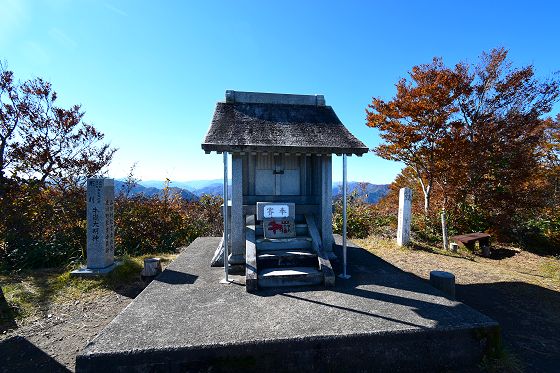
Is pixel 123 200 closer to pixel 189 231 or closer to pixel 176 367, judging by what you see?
pixel 189 231

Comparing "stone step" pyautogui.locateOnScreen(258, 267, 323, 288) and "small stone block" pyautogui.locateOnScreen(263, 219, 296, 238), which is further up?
"small stone block" pyautogui.locateOnScreen(263, 219, 296, 238)

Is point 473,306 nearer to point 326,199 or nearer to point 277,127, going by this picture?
point 326,199

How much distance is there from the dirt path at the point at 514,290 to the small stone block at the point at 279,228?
3619 mm

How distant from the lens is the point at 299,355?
310 cm

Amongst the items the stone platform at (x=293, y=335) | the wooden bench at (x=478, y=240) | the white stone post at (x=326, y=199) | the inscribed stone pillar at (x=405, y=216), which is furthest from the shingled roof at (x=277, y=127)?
the wooden bench at (x=478, y=240)

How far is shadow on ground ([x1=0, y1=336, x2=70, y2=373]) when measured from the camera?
131 inches

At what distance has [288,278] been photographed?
4926 mm

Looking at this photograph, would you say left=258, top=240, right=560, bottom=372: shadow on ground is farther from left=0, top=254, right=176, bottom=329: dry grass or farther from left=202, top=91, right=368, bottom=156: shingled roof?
left=0, top=254, right=176, bottom=329: dry grass

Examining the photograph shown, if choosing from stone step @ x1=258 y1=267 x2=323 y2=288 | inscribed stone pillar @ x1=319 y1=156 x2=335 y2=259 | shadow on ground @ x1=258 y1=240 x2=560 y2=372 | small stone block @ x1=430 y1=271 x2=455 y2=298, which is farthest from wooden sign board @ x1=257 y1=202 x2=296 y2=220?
small stone block @ x1=430 y1=271 x2=455 y2=298

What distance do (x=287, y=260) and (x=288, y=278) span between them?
1.94 feet

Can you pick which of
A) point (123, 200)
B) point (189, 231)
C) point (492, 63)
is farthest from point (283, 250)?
point (492, 63)

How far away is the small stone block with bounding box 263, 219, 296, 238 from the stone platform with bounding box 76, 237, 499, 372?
168 centimetres

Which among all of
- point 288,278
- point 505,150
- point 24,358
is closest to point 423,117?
point 505,150

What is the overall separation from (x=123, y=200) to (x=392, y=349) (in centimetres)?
1122
